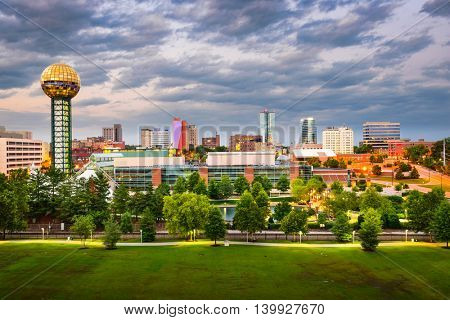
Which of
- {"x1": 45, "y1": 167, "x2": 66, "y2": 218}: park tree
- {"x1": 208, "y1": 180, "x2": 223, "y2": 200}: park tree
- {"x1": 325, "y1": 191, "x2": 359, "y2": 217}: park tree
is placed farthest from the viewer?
{"x1": 208, "y1": 180, "x2": 223, "y2": 200}: park tree

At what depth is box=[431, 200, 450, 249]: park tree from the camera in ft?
125

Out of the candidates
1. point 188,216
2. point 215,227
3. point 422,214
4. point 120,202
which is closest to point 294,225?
point 215,227

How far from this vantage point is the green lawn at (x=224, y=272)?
25641 millimetres

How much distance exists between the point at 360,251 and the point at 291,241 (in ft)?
25.7

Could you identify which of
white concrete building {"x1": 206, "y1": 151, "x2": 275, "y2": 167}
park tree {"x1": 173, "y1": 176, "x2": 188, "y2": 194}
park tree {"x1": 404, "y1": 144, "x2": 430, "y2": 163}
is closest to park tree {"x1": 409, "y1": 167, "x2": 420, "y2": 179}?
park tree {"x1": 404, "y1": 144, "x2": 430, "y2": 163}

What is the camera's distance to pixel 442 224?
38.7 metres

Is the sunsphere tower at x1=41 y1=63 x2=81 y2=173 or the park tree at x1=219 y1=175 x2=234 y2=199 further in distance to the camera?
the sunsphere tower at x1=41 y1=63 x2=81 y2=173

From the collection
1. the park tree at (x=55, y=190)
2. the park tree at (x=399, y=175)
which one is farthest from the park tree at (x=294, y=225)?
the park tree at (x=399, y=175)

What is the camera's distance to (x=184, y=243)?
133 feet

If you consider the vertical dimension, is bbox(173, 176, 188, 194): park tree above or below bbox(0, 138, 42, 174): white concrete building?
below

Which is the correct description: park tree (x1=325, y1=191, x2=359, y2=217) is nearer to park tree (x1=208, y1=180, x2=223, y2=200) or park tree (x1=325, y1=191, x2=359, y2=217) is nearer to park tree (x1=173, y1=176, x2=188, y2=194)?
park tree (x1=173, y1=176, x2=188, y2=194)

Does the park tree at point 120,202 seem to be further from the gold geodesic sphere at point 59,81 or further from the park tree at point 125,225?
the gold geodesic sphere at point 59,81

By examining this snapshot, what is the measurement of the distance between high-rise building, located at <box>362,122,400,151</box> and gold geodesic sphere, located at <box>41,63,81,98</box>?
143491 millimetres
